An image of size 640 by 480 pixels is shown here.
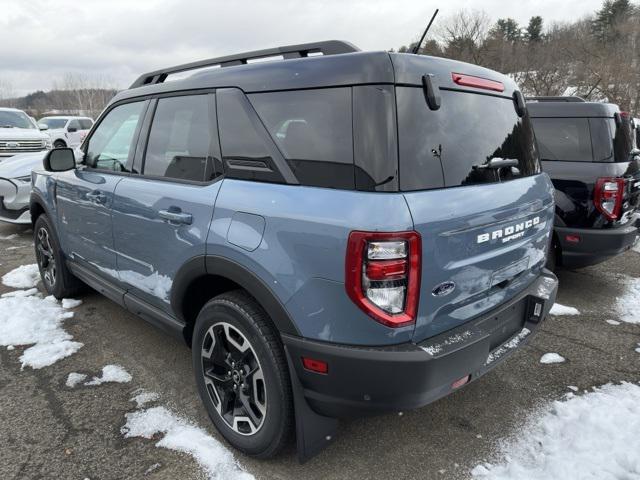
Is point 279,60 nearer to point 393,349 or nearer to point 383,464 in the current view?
point 393,349

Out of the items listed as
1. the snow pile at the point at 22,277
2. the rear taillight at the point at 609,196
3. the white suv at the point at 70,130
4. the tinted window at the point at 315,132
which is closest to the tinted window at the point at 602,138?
the rear taillight at the point at 609,196

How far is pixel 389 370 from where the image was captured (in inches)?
69.1

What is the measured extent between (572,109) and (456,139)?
3241 millimetres

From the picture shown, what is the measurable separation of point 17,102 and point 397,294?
7929cm

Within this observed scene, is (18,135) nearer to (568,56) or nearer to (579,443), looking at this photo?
(579,443)

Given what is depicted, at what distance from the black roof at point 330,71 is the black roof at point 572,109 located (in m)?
2.45

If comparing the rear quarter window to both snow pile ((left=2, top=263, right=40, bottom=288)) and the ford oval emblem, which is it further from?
snow pile ((left=2, top=263, right=40, bottom=288))

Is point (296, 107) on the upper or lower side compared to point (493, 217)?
upper

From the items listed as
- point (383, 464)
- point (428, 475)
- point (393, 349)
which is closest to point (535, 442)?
point (428, 475)

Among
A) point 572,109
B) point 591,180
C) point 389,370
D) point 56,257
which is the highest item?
point 572,109

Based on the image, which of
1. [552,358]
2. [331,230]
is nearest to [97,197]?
[331,230]

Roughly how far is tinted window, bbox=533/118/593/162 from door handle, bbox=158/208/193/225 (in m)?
3.39

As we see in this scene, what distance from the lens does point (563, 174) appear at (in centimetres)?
430

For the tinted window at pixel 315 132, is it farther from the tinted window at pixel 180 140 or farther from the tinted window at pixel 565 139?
the tinted window at pixel 565 139
